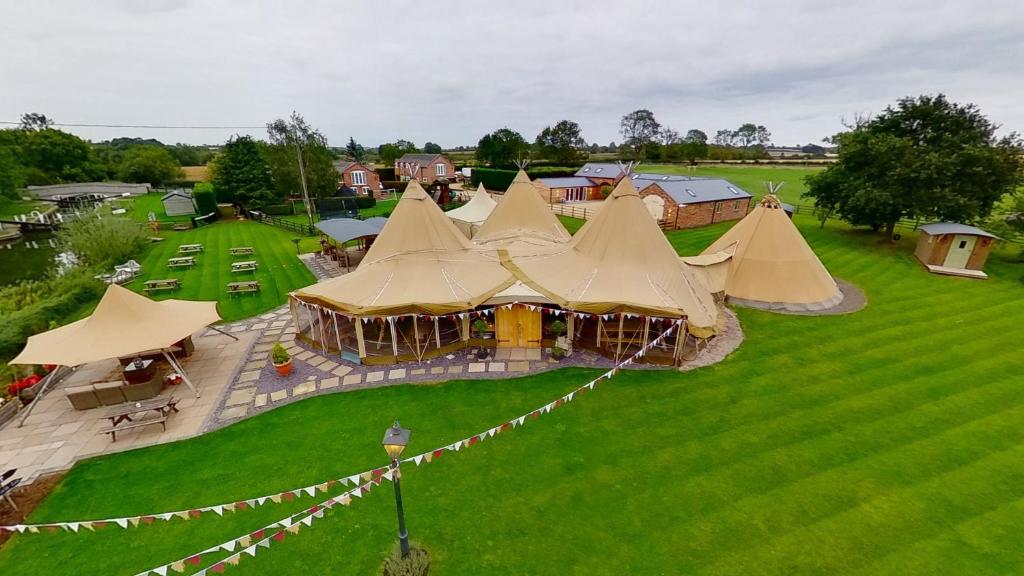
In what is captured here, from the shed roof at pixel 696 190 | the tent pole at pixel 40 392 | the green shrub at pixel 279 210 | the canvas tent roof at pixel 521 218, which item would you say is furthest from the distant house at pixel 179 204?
the shed roof at pixel 696 190

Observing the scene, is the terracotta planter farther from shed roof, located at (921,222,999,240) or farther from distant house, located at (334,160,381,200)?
distant house, located at (334,160,381,200)

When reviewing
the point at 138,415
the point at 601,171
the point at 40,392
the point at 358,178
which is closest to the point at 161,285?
the point at 40,392

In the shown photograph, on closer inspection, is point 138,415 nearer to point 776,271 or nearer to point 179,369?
point 179,369

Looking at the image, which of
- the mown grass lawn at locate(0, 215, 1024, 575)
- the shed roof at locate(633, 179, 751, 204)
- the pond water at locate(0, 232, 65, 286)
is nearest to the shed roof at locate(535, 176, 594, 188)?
the shed roof at locate(633, 179, 751, 204)

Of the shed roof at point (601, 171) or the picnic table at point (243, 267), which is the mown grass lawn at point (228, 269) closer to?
the picnic table at point (243, 267)

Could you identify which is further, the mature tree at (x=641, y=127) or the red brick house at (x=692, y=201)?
the mature tree at (x=641, y=127)

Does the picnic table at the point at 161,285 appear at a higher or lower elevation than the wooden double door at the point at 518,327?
lower
